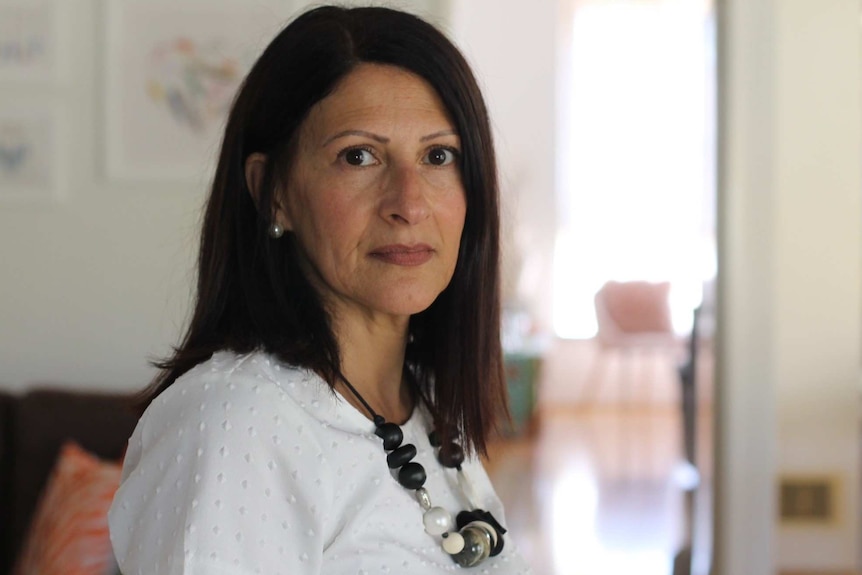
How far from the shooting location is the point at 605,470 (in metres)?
6.08

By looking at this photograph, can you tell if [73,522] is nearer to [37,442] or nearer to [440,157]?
[37,442]

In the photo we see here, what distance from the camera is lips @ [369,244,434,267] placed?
113cm

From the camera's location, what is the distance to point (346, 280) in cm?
115

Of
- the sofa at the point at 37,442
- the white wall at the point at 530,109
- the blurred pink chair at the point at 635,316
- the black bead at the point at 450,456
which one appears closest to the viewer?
the black bead at the point at 450,456

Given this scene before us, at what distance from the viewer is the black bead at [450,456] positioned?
1276mm

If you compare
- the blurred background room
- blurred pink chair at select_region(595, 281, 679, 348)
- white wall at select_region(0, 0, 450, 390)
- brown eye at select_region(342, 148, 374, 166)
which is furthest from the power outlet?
blurred pink chair at select_region(595, 281, 679, 348)

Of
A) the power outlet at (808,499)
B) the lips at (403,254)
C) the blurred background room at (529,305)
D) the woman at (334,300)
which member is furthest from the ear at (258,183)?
the power outlet at (808,499)

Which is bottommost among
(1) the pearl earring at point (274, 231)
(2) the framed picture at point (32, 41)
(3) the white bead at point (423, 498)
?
(3) the white bead at point (423, 498)

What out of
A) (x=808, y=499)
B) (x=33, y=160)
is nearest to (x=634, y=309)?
(x=808, y=499)

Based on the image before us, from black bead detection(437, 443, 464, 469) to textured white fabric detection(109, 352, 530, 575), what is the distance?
15cm

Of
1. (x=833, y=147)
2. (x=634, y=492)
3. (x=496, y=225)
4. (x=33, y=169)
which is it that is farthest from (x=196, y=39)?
(x=634, y=492)

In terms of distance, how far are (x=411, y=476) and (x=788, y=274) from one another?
3.52 metres

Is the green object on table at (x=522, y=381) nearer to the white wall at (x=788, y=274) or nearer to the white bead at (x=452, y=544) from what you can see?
the white wall at (x=788, y=274)

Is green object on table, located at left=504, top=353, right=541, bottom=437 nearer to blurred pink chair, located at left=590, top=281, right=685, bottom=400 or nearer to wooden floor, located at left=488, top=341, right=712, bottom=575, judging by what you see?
wooden floor, located at left=488, top=341, right=712, bottom=575
